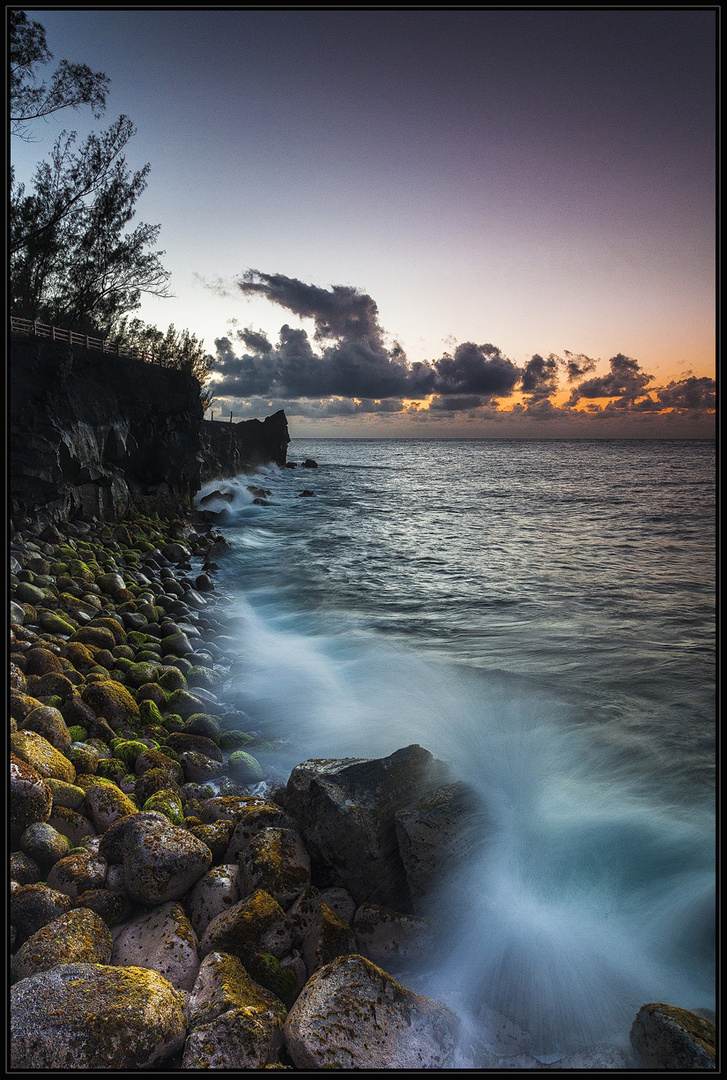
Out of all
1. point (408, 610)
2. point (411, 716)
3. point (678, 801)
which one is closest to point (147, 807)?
point (411, 716)

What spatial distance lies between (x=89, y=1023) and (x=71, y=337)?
2289 centimetres

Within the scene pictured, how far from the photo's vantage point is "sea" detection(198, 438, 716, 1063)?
3469 mm

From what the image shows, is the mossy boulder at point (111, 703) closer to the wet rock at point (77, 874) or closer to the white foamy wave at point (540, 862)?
the white foamy wave at point (540, 862)

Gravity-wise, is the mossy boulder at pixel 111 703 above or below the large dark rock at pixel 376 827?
above

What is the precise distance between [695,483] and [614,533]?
95.2 feet

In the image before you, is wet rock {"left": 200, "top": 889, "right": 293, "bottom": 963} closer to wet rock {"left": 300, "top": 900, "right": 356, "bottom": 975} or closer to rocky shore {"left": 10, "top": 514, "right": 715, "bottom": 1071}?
rocky shore {"left": 10, "top": 514, "right": 715, "bottom": 1071}

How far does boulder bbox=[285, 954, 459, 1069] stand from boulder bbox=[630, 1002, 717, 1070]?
991mm

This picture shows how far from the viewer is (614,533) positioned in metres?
23.4

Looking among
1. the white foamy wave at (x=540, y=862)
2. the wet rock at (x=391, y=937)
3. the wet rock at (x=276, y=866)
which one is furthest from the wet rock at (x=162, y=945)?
the white foamy wave at (x=540, y=862)

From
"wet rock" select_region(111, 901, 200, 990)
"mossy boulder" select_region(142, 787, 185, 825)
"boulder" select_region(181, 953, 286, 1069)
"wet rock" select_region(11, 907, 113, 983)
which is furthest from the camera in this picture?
"mossy boulder" select_region(142, 787, 185, 825)

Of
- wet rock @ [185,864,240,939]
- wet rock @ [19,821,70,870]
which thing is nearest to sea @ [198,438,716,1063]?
wet rock @ [185,864,240,939]

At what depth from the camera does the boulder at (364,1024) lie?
241 cm

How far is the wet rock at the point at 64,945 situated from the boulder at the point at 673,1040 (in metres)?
3.00

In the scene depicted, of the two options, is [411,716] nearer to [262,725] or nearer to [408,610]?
[262,725]
